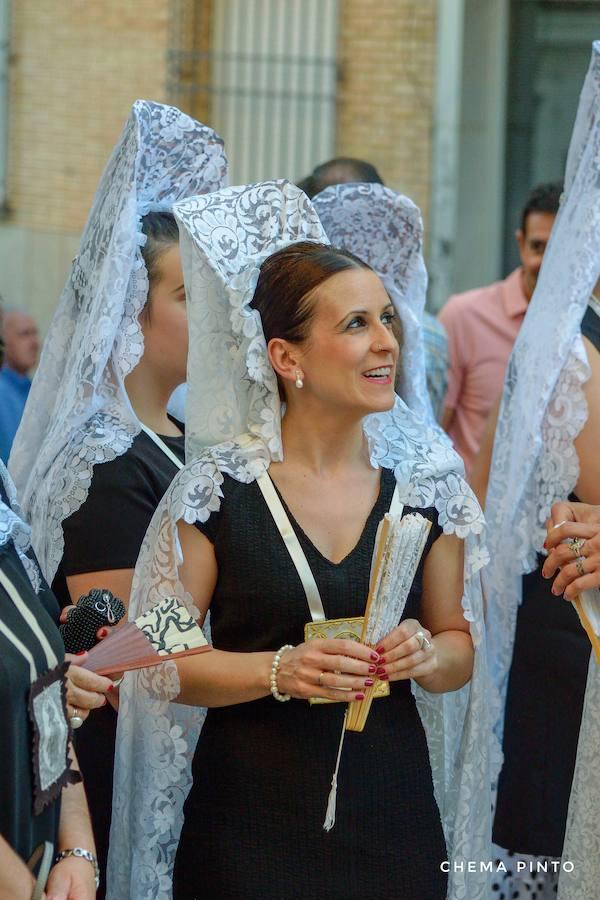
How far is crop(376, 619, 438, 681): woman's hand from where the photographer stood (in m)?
2.66

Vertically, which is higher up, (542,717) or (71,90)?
(71,90)

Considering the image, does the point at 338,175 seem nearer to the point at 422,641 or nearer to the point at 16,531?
the point at 422,641

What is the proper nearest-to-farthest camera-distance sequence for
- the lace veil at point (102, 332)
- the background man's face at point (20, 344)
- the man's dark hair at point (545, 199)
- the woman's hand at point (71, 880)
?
the woman's hand at point (71, 880), the lace veil at point (102, 332), the man's dark hair at point (545, 199), the background man's face at point (20, 344)

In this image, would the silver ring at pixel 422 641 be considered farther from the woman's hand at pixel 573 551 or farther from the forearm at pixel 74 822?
the forearm at pixel 74 822

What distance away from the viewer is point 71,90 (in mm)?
10180

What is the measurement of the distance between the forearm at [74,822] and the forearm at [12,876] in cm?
19

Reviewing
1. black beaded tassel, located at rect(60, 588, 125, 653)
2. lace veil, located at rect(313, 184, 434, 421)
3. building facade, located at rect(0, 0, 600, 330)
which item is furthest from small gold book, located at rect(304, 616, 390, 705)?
building facade, located at rect(0, 0, 600, 330)

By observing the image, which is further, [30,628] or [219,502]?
[219,502]

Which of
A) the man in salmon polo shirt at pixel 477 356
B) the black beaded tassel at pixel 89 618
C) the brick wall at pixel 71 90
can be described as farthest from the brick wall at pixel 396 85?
the black beaded tassel at pixel 89 618

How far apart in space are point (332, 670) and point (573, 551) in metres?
0.69

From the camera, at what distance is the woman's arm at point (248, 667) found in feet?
8.61

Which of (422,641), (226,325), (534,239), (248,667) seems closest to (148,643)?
(248,667)

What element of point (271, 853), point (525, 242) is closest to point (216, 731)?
point (271, 853)

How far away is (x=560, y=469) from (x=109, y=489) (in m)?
1.12
